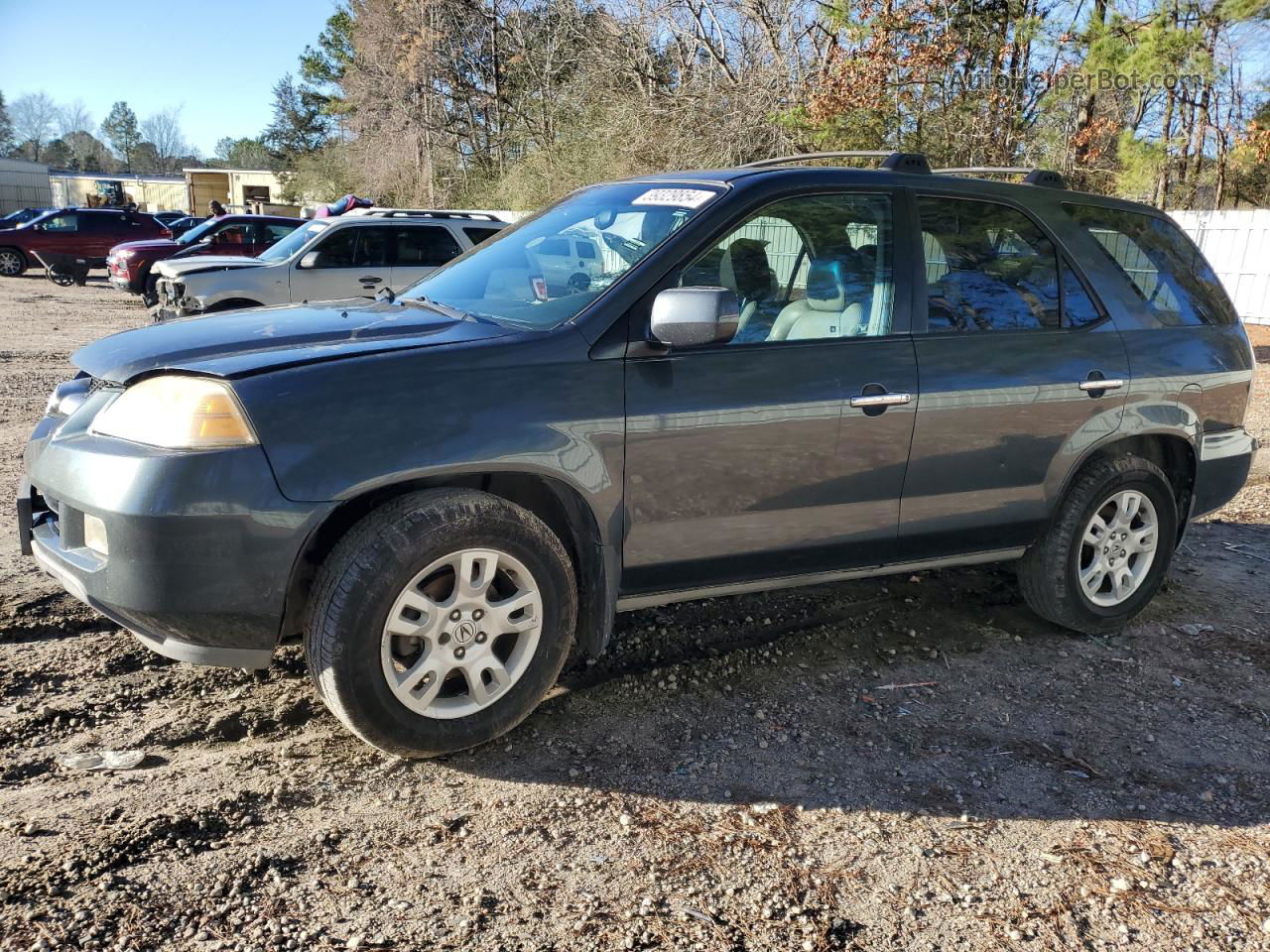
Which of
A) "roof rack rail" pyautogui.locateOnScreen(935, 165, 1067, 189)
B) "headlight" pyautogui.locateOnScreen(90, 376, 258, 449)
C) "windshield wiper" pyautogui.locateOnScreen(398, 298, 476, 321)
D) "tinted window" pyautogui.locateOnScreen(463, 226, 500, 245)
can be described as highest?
"roof rack rail" pyautogui.locateOnScreen(935, 165, 1067, 189)

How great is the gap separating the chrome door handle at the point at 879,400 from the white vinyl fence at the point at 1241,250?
59.2 feet

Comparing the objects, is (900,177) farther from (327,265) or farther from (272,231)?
(272,231)

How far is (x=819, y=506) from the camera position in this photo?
3729mm

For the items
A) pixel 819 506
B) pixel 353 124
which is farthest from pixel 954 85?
pixel 353 124

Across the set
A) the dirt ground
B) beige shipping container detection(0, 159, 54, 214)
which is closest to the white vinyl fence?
the dirt ground

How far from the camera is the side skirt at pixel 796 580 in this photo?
11.7 feet

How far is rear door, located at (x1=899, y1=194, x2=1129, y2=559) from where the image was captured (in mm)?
3922

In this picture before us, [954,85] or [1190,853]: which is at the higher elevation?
[954,85]

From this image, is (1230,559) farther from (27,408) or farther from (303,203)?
(303,203)

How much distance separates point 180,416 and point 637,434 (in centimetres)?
136

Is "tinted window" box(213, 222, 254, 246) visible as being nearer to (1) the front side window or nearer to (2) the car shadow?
(2) the car shadow

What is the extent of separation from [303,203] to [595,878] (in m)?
53.2

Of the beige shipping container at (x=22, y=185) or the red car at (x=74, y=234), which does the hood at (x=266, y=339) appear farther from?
Answer: the beige shipping container at (x=22, y=185)

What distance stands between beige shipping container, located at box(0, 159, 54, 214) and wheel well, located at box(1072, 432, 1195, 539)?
2435 inches
